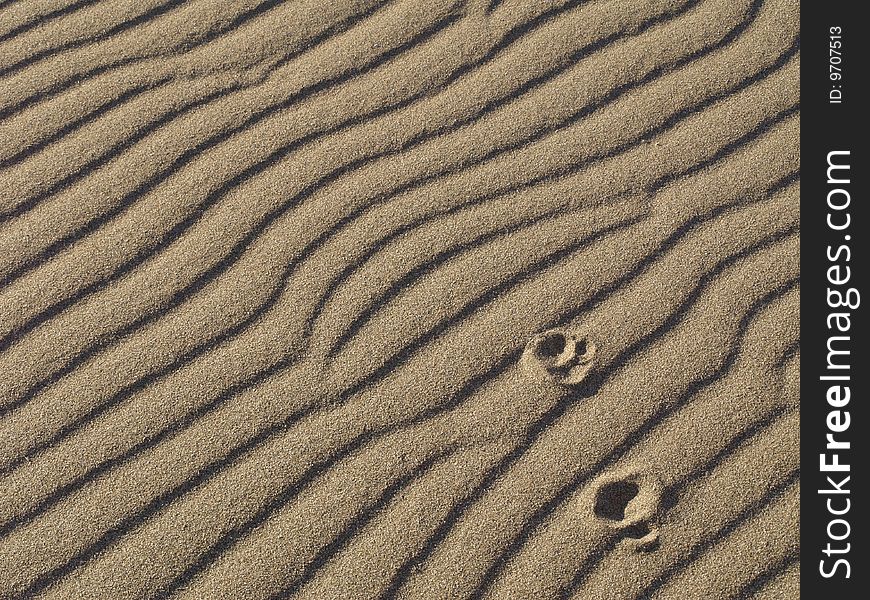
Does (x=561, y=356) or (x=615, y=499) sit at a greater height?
(x=561, y=356)

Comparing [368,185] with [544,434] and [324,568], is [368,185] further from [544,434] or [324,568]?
[324,568]

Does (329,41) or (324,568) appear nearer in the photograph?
(324,568)

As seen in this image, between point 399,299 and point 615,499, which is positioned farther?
point 399,299

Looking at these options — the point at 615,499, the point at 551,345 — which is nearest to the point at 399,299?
the point at 551,345

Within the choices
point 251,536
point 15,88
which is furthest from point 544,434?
point 15,88

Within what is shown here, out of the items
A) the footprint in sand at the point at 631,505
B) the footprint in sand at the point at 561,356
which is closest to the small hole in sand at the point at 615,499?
the footprint in sand at the point at 631,505

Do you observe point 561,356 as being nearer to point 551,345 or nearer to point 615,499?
point 551,345

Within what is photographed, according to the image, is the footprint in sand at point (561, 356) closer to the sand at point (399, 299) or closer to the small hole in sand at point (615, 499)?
the sand at point (399, 299)
